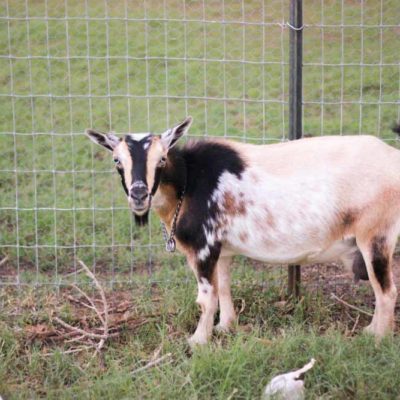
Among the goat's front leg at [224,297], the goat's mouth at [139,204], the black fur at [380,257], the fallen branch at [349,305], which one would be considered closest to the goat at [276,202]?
the black fur at [380,257]

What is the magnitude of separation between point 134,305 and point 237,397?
1.73 metres

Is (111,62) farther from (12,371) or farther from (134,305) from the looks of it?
(12,371)

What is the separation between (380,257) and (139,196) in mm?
1678

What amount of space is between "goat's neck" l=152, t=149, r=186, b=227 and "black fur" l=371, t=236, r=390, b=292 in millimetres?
1380

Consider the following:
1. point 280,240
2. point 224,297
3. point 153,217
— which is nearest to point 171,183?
point 280,240

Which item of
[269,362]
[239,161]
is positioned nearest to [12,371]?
[269,362]

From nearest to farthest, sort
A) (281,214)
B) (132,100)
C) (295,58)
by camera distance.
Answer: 1. (281,214)
2. (295,58)
3. (132,100)

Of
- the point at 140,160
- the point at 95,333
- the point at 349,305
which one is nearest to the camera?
the point at 140,160

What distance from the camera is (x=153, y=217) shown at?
7910mm

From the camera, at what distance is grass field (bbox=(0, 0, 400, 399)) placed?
16.8 ft

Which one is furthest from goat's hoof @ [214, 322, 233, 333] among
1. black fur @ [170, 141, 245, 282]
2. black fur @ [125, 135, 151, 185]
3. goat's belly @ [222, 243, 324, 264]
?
black fur @ [125, 135, 151, 185]

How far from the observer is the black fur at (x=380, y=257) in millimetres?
5480

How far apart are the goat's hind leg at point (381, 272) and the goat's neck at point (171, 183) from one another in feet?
4.25

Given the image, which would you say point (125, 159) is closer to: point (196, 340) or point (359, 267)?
point (196, 340)
